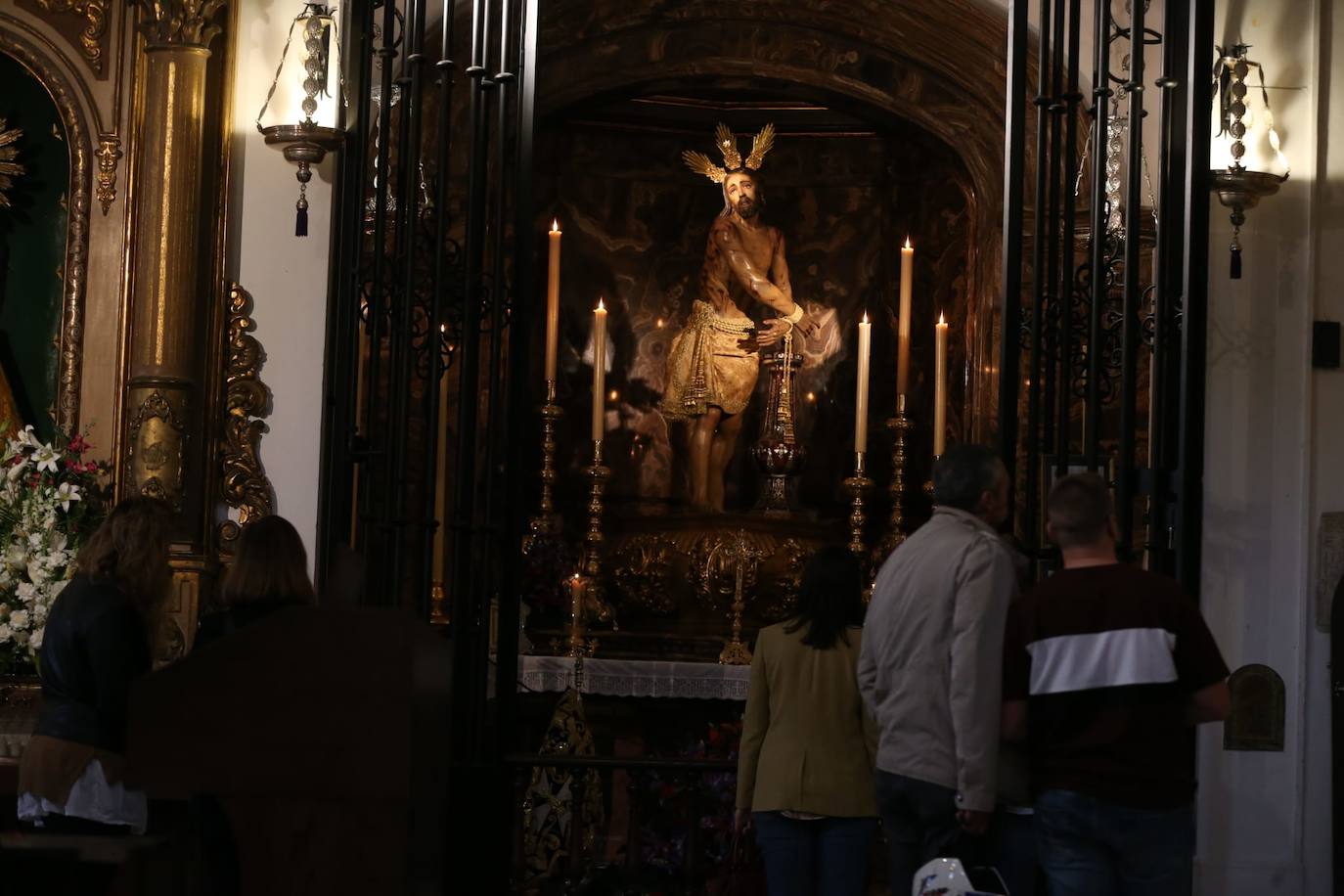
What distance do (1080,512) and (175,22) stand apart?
14.6 ft

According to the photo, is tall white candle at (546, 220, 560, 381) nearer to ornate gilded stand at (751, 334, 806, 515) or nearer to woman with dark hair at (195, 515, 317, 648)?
ornate gilded stand at (751, 334, 806, 515)

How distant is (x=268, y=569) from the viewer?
4270mm

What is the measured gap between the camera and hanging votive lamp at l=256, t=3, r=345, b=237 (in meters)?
6.98

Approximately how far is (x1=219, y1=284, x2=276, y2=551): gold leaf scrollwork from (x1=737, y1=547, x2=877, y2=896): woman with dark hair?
2.91m

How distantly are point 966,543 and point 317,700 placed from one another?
1490 mm

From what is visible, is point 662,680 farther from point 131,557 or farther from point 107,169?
point 131,557

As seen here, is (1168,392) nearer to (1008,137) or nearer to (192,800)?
(1008,137)

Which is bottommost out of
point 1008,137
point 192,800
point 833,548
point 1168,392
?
point 192,800

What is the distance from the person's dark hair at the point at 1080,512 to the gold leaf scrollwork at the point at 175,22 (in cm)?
434

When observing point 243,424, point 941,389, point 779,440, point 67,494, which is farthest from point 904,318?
point 67,494

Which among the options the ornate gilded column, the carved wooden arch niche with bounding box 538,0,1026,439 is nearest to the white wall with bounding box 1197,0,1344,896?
the carved wooden arch niche with bounding box 538,0,1026,439

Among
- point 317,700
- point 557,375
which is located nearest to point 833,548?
point 317,700

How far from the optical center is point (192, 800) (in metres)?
3.53

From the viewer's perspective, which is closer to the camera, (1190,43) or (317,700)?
(317,700)
